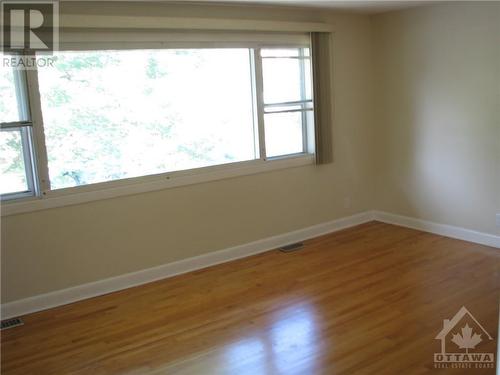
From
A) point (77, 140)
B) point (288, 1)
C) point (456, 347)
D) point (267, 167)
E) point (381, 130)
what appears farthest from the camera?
point (381, 130)

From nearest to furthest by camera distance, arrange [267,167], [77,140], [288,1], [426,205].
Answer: [77,140], [288,1], [267,167], [426,205]

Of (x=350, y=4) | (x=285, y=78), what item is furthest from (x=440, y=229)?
(x=350, y=4)

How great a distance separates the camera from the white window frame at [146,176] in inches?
144

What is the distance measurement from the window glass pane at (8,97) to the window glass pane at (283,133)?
7.44ft

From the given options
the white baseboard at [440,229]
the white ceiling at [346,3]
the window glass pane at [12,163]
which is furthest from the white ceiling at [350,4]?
the white baseboard at [440,229]

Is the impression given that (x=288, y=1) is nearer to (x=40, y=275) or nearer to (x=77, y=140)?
(x=77, y=140)

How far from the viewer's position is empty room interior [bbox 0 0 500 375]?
10.6 ft

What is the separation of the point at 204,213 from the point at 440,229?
246 cm

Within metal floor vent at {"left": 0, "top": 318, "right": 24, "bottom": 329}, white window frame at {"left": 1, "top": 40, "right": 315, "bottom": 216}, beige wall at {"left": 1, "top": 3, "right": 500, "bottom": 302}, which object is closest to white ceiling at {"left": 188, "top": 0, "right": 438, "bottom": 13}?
beige wall at {"left": 1, "top": 3, "right": 500, "bottom": 302}

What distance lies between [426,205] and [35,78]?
3913mm

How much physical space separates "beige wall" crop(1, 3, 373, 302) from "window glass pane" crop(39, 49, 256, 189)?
0.96ft

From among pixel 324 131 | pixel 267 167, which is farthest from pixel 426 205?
pixel 267 167

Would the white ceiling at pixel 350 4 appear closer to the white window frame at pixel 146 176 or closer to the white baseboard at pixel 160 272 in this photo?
the white window frame at pixel 146 176

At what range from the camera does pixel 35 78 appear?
362cm
